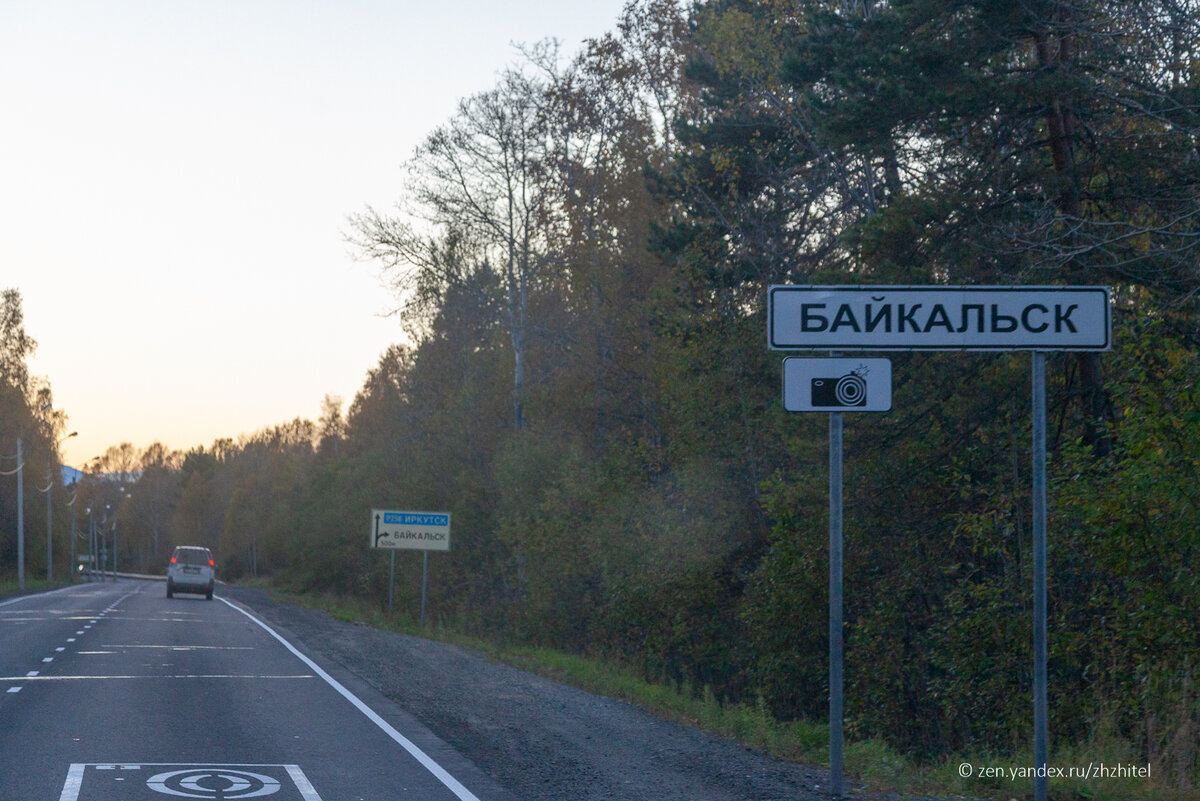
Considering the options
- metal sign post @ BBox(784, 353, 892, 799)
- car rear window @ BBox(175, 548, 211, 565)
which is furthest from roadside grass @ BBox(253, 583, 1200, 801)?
car rear window @ BBox(175, 548, 211, 565)

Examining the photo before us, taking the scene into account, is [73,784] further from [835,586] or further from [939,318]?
[939,318]

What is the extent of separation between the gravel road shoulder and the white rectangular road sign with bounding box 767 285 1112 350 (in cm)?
327

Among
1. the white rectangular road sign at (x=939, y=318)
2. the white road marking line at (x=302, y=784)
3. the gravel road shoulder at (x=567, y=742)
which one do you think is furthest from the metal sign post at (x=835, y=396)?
the white road marking line at (x=302, y=784)

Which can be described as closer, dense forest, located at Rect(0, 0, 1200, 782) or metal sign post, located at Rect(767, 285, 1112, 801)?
metal sign post, located at Rect(767, 285, 1112, 801)

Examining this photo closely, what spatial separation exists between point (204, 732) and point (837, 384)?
7124mm

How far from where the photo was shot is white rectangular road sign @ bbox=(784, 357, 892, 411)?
775 centimetres

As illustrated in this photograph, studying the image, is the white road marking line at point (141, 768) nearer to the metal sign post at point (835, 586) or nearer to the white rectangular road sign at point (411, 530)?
the metal sign post at point (835, 586)

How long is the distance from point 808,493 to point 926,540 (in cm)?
191

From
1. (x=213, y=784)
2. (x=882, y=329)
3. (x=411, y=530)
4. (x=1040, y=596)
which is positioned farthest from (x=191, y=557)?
(x=1040, y=596)

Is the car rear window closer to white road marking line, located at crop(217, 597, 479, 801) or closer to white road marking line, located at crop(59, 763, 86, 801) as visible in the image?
white road marking line, located at crop(217, 597, 479, 801)

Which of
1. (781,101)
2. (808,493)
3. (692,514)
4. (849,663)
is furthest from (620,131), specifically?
(849,663)

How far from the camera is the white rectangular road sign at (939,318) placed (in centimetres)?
751

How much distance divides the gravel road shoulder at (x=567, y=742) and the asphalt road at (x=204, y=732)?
1.27 ft

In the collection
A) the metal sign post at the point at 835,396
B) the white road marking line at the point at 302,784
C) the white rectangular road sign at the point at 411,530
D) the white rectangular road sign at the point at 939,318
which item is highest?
the white rectangular road sign at the point at 939,318
